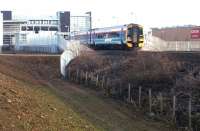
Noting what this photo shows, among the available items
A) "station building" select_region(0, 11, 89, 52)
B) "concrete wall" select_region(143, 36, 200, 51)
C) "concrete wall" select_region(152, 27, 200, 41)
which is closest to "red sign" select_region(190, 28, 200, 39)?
"concrete wall" select_region(143, 36, 200, 51)

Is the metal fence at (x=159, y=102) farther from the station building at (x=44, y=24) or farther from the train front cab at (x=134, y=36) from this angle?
the station building at (x=44, y=24)

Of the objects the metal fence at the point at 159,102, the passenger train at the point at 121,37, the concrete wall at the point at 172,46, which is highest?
the passenger train at the point at 121,37

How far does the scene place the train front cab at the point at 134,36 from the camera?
2776 inches

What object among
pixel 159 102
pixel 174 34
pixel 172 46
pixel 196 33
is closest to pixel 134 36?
pixel 172 46

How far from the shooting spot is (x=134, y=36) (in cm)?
7119

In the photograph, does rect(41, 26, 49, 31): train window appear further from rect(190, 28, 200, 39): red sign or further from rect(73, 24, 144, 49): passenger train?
rect(73, 24, 144, 49): passenger train

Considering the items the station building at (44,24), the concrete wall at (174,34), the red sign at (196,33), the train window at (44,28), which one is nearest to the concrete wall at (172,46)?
the red sign at (196,33)

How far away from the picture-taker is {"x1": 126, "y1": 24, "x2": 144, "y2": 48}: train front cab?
2776 inches

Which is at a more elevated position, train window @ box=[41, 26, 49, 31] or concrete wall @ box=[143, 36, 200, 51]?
train window @ box=[41, 26, 49, 31]

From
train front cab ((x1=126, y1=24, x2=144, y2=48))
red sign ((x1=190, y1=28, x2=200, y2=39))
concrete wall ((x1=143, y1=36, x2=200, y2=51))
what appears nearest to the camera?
train front cab ((x1=126, y1=24, x2=144, y2=48))

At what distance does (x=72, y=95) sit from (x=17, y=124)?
63.6 ft

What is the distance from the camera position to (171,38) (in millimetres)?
131500

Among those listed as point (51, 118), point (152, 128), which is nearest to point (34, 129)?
point (51, 118)

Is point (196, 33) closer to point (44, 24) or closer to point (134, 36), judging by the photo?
point (134, 36)
